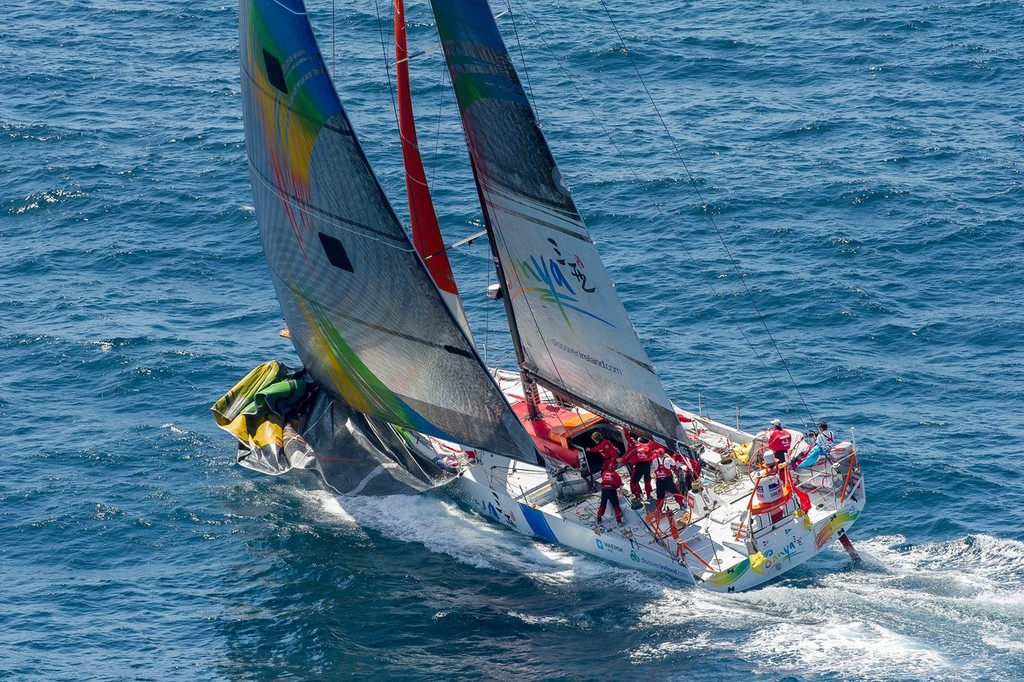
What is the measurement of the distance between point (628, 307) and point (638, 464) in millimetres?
13469

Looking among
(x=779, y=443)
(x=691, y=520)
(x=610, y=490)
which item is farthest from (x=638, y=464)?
(x=779, y=443)

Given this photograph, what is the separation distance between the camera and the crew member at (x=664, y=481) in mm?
38531

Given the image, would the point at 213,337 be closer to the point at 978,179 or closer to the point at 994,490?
the point at 994,490

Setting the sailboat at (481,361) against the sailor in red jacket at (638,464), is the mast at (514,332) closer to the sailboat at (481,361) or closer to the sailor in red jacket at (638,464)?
the sailboat at (481,361)

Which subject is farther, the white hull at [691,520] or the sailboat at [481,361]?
the white hull at [691,520]

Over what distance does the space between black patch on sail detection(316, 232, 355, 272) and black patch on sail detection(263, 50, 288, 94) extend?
3.79 m

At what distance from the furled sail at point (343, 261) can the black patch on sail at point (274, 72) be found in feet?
0.12

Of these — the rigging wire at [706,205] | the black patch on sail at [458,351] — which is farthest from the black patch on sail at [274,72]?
the rigging wire at [706,205]

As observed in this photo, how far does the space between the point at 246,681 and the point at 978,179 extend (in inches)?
1380

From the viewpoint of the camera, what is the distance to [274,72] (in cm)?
3694

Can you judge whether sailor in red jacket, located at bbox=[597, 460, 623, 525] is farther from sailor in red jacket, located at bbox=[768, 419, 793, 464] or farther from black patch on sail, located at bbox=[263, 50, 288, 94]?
black patch on sail, located at bbox=[263, 50, 288, 94]

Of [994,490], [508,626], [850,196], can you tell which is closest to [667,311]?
[850,196]

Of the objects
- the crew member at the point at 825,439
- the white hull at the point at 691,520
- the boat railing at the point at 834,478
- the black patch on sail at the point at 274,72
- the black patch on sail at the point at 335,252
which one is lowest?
the white hull at the point at 691,520

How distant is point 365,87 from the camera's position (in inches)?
2645
